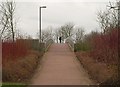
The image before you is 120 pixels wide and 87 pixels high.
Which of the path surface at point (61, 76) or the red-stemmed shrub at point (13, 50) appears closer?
the path surface at point (61, 76)

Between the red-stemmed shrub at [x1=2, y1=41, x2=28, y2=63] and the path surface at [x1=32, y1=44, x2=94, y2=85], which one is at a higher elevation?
the red-stemmed shrub at [x1=2, y1=41, x2=28, y2=63]

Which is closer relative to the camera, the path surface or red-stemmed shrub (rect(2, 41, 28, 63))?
the path surface

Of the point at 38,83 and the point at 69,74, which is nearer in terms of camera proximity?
the point at 38,83

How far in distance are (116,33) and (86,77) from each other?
6114 mm

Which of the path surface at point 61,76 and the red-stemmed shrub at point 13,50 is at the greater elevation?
the red-stemmed shrub at point 13,50

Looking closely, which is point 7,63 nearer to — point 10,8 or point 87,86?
point 87,86

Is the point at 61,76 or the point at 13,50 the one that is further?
the point at 13,50

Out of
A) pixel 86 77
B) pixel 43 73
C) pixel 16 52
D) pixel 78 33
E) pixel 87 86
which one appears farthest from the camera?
pixel 78 33

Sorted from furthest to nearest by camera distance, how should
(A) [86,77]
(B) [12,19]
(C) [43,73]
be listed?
1. (B) [12,19]
2. (C) [43,73]
3. (A) [86,77]

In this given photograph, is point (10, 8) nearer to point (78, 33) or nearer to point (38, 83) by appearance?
point (38, 83)

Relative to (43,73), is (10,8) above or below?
above

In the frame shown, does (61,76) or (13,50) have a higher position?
(13,50)

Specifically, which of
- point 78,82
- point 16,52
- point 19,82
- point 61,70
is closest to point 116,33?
point 78,82

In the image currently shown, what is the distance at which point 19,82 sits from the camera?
18406mm
